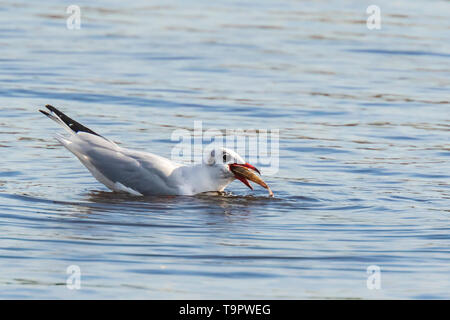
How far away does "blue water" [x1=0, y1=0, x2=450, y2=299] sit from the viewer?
8.57 meters

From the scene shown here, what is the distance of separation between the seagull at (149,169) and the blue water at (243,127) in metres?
0.18

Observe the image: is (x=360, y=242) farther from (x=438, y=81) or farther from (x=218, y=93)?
(x=438, y=81)

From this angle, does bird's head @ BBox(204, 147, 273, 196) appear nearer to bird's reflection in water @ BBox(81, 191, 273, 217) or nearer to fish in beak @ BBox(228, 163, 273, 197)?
fish in beak @ BBox(228, 163, 273, 197)

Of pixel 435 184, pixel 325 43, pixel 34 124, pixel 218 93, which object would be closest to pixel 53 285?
pixel 435 184

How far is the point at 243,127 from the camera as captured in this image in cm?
1452
